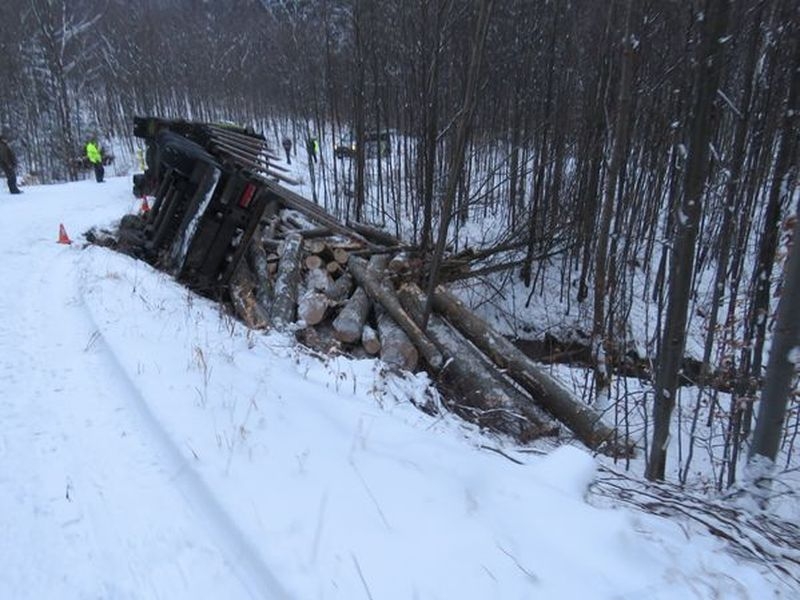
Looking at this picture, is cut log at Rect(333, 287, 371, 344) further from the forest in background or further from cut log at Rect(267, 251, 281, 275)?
cut log at Rect(267, 251, 281, 275)

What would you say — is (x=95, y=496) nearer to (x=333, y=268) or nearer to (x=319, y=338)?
(x=319, y=338)

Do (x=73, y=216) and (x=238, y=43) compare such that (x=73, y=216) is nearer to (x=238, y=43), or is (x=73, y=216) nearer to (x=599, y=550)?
(x=599, y=550)

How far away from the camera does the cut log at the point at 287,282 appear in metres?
8.47

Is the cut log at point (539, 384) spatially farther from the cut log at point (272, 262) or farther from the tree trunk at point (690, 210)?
the cut log at point (272, 262)

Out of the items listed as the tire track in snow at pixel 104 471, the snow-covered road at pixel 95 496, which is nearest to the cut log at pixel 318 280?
the tire track in snow at pixel 104 471

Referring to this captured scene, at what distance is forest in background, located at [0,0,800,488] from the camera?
4879 millimetres

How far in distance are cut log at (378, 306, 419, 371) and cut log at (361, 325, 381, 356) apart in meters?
0.09

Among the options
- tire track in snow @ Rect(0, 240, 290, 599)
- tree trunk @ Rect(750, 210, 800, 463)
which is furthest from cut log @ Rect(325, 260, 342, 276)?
tree trunk @ Rect(750, 210, 800, 463)

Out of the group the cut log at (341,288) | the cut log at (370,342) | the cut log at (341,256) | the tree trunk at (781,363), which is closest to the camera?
the tree trunk at (781,363)

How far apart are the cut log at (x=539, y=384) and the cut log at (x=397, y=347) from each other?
3.21ft

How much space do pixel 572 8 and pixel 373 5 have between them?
5239 millimetres

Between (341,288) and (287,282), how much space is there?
3.60 feet

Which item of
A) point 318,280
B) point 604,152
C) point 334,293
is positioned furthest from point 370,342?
point 604,152

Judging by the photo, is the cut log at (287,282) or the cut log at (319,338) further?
the cut log at (287,282)
